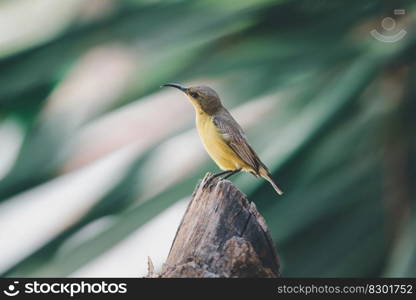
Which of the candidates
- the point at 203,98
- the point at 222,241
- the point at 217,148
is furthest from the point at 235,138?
the point at 222,241

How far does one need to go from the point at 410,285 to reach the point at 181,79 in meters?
0.70

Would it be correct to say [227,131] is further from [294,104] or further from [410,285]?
[410,285]

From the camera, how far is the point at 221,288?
2031mm

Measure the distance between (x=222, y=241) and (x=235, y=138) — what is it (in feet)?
3.51

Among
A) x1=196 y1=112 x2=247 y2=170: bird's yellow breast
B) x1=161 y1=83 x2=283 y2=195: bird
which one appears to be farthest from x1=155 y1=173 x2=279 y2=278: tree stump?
x1=196 y1=112 x2=247 y2=170: bird's yellow breast

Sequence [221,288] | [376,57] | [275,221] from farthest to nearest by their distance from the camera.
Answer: [376,57]
[275,221]
[221,288]

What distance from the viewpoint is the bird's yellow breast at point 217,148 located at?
294 centimetres

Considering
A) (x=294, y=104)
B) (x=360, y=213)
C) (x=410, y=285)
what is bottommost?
(x=410, y=285)

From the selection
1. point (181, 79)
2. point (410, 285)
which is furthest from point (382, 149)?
point (181, 79)

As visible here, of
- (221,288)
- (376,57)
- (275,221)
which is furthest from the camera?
(376,57)

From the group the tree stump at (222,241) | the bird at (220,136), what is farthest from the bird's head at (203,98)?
the tree stump at (222,241)

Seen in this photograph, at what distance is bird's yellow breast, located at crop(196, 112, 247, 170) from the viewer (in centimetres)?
294

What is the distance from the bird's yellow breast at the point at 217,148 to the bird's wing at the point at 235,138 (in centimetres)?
1

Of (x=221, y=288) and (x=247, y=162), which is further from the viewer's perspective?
(x=247, y=162)
